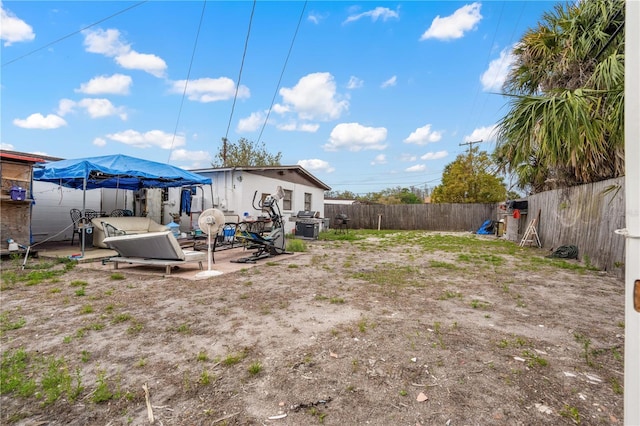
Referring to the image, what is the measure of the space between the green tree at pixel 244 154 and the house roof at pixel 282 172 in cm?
758

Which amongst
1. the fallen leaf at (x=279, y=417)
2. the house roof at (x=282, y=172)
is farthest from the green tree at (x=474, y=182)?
the fallen leaf at (x=279, y=417)

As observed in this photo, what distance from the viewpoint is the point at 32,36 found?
752cm

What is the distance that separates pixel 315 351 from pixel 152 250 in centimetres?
425

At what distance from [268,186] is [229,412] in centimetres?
1103

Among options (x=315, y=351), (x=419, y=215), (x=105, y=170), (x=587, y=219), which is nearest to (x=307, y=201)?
(x=419, y=215)

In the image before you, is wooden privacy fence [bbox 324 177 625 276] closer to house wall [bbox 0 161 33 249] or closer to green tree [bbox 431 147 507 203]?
green tree [bbox 431 147 507 203]

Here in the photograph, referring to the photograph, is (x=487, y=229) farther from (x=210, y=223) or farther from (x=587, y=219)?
(x=210, y=223)

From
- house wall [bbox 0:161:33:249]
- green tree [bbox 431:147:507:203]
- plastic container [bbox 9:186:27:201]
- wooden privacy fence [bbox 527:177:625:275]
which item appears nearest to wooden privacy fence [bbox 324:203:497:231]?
green tree [bbox 431:147:507:203]

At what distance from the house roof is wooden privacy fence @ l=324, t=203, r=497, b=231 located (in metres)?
3.56

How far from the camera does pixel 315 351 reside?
96.5 inches

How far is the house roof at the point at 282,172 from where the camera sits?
11.1 m

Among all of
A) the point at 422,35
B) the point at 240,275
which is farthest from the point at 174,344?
the point at 422,35
